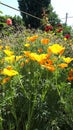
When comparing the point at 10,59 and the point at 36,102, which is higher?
the point at 10,59

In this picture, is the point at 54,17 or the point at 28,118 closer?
the point at 28,118

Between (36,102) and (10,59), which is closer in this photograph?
(36,102)

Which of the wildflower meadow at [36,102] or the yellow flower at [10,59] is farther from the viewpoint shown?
the yellow flower at [10,59]

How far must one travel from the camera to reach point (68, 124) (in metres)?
2.22

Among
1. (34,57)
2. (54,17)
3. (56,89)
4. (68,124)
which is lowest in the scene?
(54,17)

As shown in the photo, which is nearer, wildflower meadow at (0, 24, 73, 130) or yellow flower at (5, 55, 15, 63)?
wildflower meadow at (0, 24, 73, 130)

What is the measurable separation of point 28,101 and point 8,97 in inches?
6.3

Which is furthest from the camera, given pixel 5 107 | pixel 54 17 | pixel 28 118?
pixel 54 17

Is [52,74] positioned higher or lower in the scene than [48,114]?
higher

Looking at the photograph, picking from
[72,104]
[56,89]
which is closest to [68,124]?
[72,104]

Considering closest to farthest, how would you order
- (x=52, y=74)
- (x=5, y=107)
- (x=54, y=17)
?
(x=5, y=107)
(x=52, y=74)
(x=54, y=17)

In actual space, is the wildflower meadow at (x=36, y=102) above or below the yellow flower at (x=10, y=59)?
below

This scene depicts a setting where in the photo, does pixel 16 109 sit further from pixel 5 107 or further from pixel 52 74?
pixel 52 74

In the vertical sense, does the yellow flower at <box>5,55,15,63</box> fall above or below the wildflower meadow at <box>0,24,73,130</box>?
above
